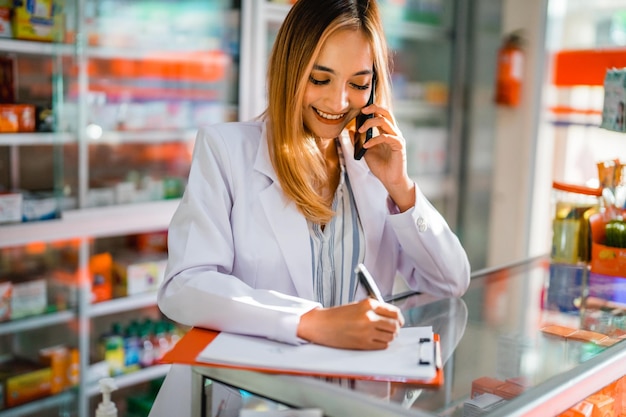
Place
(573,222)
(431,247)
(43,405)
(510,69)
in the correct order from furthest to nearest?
(510,69) → (43,405) → (573,222) → (431,247)

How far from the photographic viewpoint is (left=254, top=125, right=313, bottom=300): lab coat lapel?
5.07ft

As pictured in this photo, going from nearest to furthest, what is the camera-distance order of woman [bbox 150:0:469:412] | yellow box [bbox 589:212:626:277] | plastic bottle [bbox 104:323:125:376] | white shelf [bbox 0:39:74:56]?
woman [bbox 150:0:469:412], yellow box [bbox 589:212:626:277], white shelf [bbox 0:39:74:56], plastic bottle [bbox 104:323:125:376]

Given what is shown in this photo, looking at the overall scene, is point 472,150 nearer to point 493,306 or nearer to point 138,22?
point 138,22

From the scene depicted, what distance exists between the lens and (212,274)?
1342 millimetres

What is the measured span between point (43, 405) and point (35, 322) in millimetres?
381

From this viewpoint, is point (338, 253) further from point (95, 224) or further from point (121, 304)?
point (121, 304)

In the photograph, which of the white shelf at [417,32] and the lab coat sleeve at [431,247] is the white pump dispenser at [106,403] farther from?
the white shelf at [417,32]

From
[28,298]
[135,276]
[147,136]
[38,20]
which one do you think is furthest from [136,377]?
[38,20]

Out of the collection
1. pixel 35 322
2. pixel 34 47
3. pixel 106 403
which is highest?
pixel 34 47

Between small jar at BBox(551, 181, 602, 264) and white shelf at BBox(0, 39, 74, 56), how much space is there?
6.99ft

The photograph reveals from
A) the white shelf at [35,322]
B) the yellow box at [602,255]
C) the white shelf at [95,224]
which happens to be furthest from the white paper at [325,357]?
the white shelf at [35,322]

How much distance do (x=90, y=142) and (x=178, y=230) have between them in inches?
78.6

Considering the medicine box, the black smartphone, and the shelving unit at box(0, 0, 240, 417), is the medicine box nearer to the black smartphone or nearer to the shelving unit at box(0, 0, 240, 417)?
the shelving unit at box(0, 0, 240, 417)

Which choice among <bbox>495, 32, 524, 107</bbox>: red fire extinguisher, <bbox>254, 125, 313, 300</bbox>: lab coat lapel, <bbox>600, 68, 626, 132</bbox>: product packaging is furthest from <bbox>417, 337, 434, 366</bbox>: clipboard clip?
<bbox>495, 32, 524, 107</bbox>: red fire extinguisher
